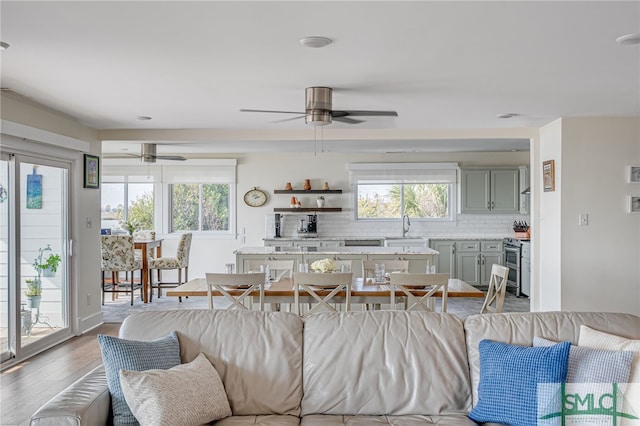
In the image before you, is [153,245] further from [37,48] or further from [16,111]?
[37,48]

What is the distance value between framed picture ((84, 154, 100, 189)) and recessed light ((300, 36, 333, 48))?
3.83 metres

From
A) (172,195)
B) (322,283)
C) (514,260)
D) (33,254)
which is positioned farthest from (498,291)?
(172,195)

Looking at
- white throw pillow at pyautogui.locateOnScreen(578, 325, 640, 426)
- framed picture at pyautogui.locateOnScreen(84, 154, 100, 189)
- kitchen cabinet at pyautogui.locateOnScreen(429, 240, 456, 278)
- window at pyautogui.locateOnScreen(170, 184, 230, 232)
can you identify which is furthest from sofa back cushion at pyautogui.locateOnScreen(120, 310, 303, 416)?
window at pyautogui.locateOnScreen(170, 184, 230, 232)

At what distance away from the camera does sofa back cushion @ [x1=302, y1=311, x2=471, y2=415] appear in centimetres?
246

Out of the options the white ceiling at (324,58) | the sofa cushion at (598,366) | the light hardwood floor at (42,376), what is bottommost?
the light hardwood floor at (42,376)

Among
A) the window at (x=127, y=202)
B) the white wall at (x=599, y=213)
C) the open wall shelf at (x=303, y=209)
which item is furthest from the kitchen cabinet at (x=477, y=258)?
the window at (x=127, y=202)

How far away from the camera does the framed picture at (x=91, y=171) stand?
19.8ft

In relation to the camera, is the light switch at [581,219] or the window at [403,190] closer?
the light switch at [581,219]

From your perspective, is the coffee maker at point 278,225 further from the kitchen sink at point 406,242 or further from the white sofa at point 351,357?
the white sofa at point 351,357

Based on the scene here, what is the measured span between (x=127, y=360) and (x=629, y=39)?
309cm

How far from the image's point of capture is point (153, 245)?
27.5 feet

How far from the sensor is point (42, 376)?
441 centimetres

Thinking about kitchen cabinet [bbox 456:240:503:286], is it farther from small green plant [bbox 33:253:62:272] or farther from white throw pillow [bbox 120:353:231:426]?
white throw pillow [bbox 120:353:231:426]

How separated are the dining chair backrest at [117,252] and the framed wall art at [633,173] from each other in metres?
6.17
